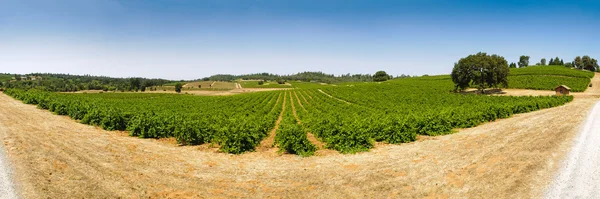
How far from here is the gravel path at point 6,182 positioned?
7.43 meters

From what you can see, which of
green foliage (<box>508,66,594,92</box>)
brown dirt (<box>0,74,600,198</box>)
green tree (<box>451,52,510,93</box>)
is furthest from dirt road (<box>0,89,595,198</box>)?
green foliage (<box>508,66,594,92</box>)

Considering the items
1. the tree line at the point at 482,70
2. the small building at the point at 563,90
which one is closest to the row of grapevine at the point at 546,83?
the small building at the point at 563,90

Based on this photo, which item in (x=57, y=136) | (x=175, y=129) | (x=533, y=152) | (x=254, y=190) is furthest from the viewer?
(x=175, y=129)

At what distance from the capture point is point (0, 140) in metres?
13.3

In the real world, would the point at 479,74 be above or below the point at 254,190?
above

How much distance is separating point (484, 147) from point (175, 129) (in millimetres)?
17527

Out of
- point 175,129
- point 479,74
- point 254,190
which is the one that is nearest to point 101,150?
point 175,129

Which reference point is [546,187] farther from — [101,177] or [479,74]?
[479,74]

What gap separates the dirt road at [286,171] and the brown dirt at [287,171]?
0.03m

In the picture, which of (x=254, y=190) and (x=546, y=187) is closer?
(x=546, y=187)

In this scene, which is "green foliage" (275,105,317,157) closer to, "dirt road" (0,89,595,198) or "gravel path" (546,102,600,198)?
"dirt road" (0,89,595,198)

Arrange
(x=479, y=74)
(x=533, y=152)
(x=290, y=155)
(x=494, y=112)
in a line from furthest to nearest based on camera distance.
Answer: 1. (x=479, y=74)
2. (x=494, y=112)
3. (x=290, y=155)
4. (x=533, y=152)

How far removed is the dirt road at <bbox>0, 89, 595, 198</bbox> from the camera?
849cm

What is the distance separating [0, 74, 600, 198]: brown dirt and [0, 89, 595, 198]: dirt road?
0.10ft
